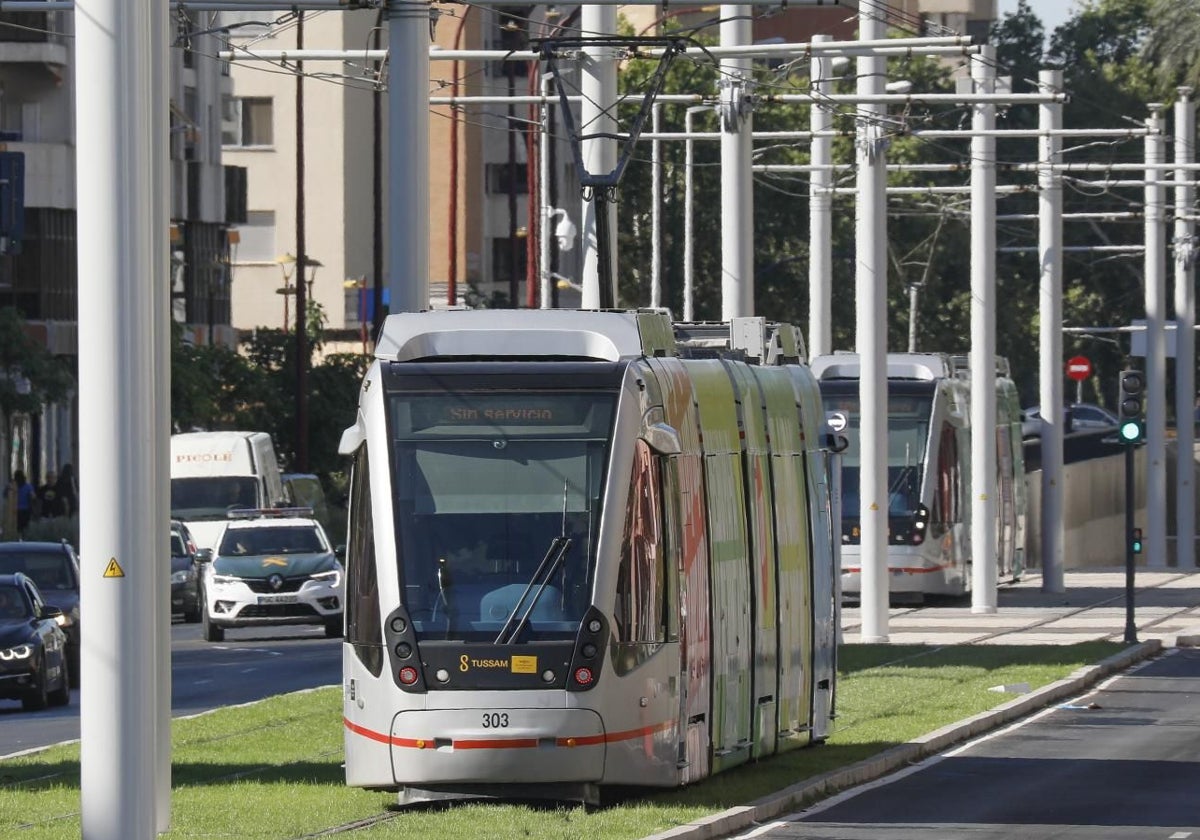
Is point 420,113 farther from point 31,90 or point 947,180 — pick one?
point 947,180

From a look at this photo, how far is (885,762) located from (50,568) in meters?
14.8

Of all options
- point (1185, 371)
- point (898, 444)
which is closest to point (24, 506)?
point (898, 444)

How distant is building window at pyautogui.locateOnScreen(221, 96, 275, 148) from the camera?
90562 millimetres

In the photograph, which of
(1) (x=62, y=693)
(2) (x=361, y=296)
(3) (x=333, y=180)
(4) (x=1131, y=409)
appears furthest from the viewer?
(3) (x=333, y=180)

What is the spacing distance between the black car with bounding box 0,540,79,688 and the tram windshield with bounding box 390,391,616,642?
51.9 ft

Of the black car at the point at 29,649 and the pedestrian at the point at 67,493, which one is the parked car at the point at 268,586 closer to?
the black car at the point at 29,649

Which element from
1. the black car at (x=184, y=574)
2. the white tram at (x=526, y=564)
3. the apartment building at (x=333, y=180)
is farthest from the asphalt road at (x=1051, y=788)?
the apartment building at (x=333, y=180)

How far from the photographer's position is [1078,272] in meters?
90.3

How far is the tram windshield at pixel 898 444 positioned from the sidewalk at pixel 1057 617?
1.69m

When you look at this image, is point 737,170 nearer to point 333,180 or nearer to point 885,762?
point 885,762

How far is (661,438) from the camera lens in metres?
17.1

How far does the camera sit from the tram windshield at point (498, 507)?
1656 cm

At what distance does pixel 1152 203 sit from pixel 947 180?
32177 mm

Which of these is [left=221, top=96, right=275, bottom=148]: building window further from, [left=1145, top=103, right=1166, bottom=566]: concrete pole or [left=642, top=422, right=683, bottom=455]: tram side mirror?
[left=642, top=422, right=683, bottom=455]: tram side mirror
